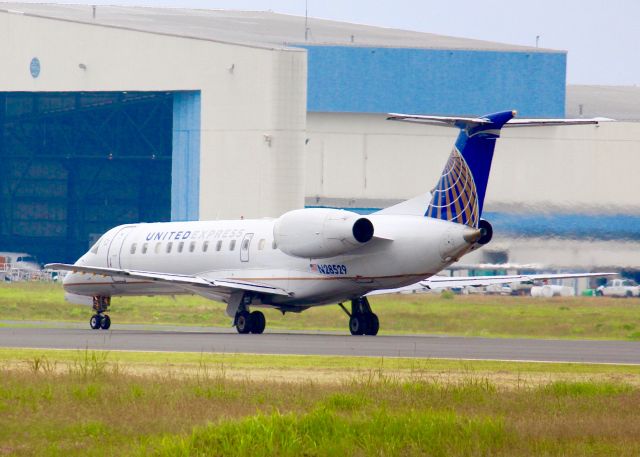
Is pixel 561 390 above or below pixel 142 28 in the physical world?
below

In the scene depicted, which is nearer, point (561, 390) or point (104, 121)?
point (561, 390)

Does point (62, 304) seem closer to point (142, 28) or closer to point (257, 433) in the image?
point (142, 28)

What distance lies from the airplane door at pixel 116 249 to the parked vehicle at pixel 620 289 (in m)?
32.3

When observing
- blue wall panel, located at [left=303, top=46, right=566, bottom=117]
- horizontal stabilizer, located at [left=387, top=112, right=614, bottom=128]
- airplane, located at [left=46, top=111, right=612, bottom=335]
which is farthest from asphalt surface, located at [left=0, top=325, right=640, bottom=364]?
blue wall panel, located at [left=303, top=46, right=566, bottom=117]

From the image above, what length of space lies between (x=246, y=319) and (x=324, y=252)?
3689mm

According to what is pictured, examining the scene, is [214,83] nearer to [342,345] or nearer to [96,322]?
[96,322]

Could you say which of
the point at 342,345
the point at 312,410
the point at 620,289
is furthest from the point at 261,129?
the point at 312,410

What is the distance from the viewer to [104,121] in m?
85.4

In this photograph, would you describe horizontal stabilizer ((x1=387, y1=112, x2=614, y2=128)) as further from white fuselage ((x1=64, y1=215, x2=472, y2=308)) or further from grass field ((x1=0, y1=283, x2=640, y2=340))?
grass field ((x1=0, y1=283, x2=640, y2=340))

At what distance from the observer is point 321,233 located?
35.4m

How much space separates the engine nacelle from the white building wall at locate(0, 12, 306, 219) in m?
30.7

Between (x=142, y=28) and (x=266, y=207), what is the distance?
47.0 feet

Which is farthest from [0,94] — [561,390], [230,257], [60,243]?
[561,390]

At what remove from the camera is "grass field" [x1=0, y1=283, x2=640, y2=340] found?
1743 inches
